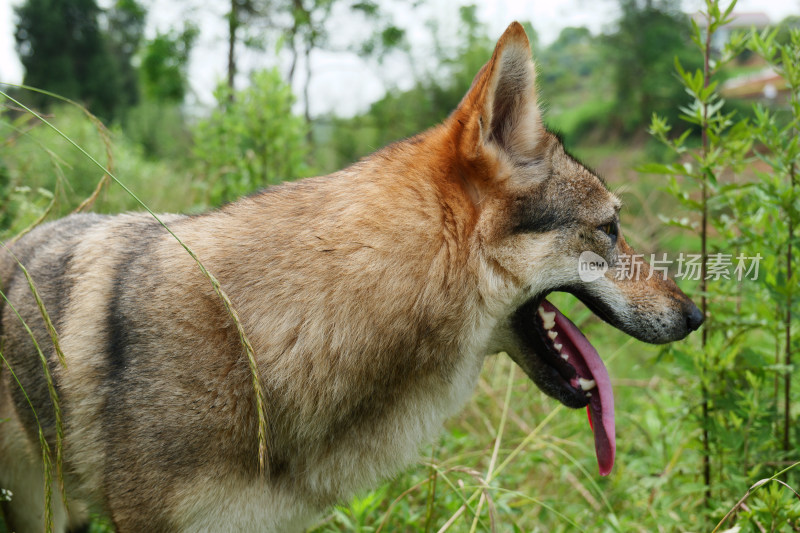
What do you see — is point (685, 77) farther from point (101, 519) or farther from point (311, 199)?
point (101, 519)

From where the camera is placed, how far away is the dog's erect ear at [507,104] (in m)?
1.88

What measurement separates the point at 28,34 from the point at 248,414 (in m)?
34.2

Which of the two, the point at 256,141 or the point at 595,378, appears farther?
the point at 256,141

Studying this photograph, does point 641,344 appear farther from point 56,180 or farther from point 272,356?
point 56,180

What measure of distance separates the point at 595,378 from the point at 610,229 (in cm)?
64

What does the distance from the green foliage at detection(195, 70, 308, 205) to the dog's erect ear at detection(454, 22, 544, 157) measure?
398 centimetres

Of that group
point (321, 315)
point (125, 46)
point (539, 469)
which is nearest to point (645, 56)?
point (539, 469)

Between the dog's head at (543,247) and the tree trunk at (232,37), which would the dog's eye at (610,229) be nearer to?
the dog's head at (543,247)

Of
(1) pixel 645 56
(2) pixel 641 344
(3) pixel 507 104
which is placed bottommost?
(2) pixel 641 344

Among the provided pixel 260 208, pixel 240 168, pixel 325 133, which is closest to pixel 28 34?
pixel 325 133

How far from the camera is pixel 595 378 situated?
2.38m

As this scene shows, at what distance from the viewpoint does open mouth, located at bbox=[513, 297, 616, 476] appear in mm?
2334

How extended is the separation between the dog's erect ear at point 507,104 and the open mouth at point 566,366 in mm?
655

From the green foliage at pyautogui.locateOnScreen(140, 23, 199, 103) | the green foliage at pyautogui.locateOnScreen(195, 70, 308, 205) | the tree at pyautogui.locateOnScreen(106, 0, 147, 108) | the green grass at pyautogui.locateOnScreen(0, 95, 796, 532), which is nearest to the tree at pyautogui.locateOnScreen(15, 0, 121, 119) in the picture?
the tree at pyautogui.locateOnScreen(106, 0, 147, 108)
